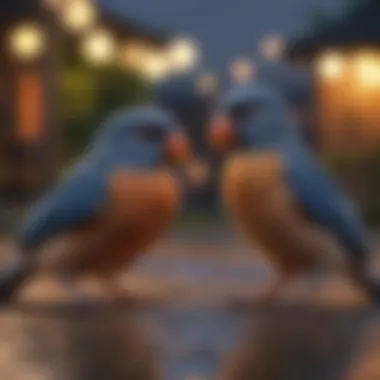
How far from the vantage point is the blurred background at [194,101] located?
7.66 ft

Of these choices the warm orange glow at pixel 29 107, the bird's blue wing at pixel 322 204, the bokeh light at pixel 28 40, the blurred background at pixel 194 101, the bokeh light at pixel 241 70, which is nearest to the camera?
the blurred background at pixel 194 101

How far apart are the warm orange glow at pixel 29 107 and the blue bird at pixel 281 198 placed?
2287 mm

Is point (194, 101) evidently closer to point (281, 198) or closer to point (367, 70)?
point (281, 198)

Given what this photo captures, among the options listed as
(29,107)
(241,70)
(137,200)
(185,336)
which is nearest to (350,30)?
(29,107)

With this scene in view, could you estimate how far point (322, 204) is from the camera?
2516 mm

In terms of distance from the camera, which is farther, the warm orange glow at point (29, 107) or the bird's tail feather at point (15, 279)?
the warm orange glow at point (29, 107)

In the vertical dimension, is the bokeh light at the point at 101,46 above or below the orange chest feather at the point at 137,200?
above

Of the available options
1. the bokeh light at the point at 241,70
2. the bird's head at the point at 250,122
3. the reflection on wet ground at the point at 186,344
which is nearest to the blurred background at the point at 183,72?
the bokeh light at the point at 241,70

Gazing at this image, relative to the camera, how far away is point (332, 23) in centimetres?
445

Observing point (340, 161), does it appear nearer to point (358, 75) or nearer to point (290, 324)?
point (358, 75)

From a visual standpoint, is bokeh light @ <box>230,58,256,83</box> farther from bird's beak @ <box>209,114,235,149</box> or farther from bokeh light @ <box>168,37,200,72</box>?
bird's beak @ <box>209,114,235,149</box>

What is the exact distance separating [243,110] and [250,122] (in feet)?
0.08

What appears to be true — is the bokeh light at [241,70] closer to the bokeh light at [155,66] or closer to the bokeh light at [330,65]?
the bokeh light at [155,66]

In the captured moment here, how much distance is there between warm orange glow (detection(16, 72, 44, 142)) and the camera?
488cm
